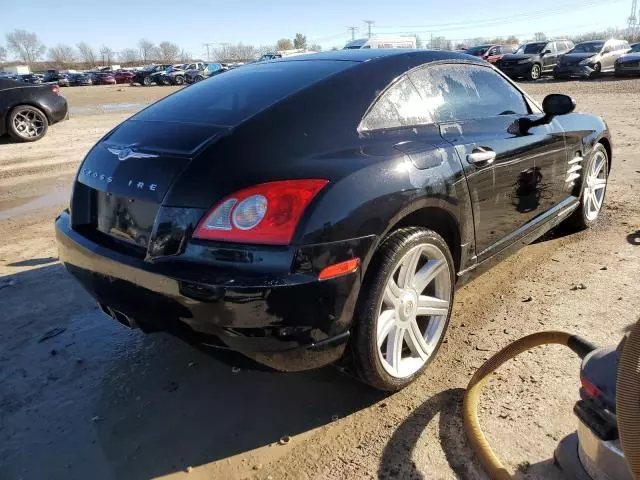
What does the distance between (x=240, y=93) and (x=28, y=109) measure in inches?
382

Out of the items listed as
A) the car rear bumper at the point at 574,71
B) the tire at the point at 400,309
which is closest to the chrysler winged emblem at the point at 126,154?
the tire at the point at 400,309

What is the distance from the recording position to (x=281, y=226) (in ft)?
6.81

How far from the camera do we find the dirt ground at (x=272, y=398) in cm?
226

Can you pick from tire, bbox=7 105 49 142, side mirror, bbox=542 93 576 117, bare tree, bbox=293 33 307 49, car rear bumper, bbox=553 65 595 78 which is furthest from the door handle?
bare tree, bbox=293 33 307 49

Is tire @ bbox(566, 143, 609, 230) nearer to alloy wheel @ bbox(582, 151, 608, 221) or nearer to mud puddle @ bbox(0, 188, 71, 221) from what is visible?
alloy wheel @ bbox(582, 151, 608, 221)

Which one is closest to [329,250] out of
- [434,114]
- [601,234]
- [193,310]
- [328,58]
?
[193,310]

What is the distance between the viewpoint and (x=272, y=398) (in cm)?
267

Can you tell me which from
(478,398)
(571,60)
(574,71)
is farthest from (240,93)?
(571,60)

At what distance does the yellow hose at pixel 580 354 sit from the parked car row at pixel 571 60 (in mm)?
23682

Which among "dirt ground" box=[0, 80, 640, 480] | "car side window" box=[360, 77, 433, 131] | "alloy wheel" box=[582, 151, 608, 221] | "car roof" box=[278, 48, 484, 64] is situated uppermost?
"car roof" box=[278, 48, 484, 64]

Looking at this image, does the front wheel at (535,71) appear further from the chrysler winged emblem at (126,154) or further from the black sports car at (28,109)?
the chrysler winged emblem at (126,154)

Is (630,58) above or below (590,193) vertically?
above

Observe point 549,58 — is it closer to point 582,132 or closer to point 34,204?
point 582,132

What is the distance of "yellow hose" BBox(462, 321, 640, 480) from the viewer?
1.42 meters
